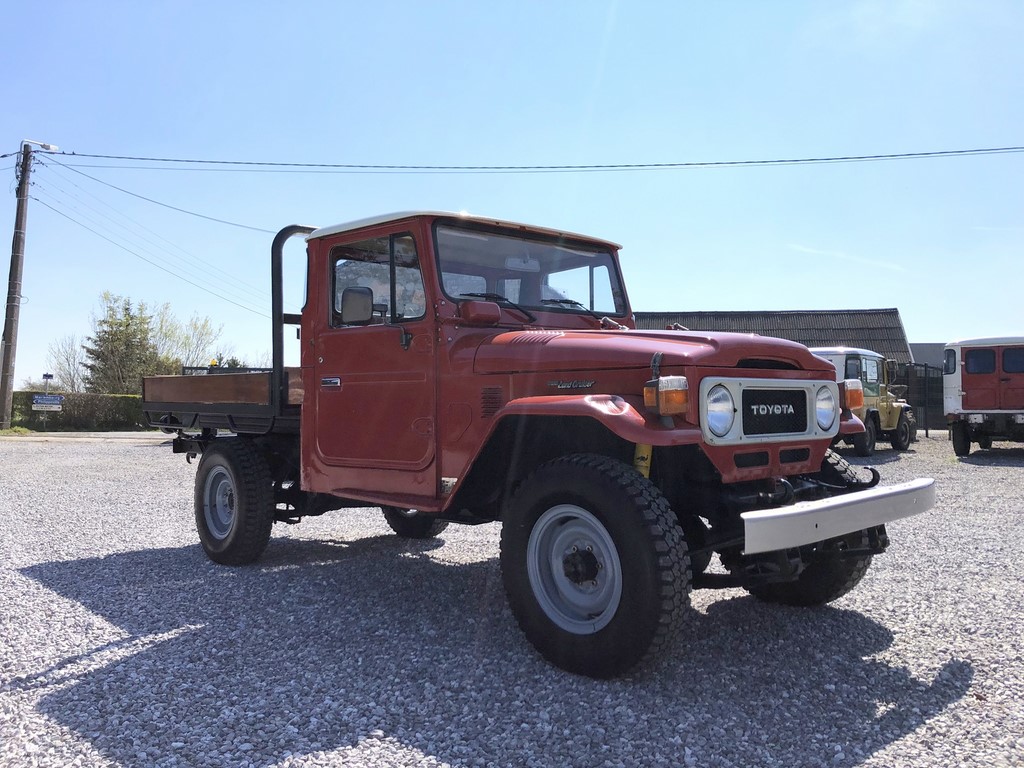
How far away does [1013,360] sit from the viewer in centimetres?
1609

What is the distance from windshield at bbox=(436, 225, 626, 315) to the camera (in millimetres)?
4617

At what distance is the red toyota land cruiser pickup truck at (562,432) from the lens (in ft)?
11.2

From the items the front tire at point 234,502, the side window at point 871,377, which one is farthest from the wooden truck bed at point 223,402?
the side window at point 871,377

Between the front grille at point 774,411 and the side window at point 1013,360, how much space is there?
14679 millimetres

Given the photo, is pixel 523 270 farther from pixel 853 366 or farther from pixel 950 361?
pixel 950 361

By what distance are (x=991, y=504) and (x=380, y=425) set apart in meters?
7.85

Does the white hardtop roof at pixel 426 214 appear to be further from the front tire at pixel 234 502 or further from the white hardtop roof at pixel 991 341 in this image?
the white hardtop roof at pixel 991 341

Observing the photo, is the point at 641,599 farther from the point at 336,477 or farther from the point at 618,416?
the point at 336,477

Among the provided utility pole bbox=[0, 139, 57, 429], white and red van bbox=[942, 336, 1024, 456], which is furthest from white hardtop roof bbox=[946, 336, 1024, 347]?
utility pole bbox=[0, 139, 57, 429]

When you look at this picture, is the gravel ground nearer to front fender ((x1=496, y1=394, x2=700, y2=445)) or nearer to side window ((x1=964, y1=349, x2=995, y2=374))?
front fender ((x1=496, y1=394, x2=700, y2=445))

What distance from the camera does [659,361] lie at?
141 inches

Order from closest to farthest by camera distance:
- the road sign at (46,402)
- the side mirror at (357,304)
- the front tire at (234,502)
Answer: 1. the side mirror at (357,304)
2. the front tire at (234,502)
3. the road sign at (46,402)

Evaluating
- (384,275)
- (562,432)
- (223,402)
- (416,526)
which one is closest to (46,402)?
(223,402)

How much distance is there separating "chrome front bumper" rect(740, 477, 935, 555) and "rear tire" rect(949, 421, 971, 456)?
14.0 meters
